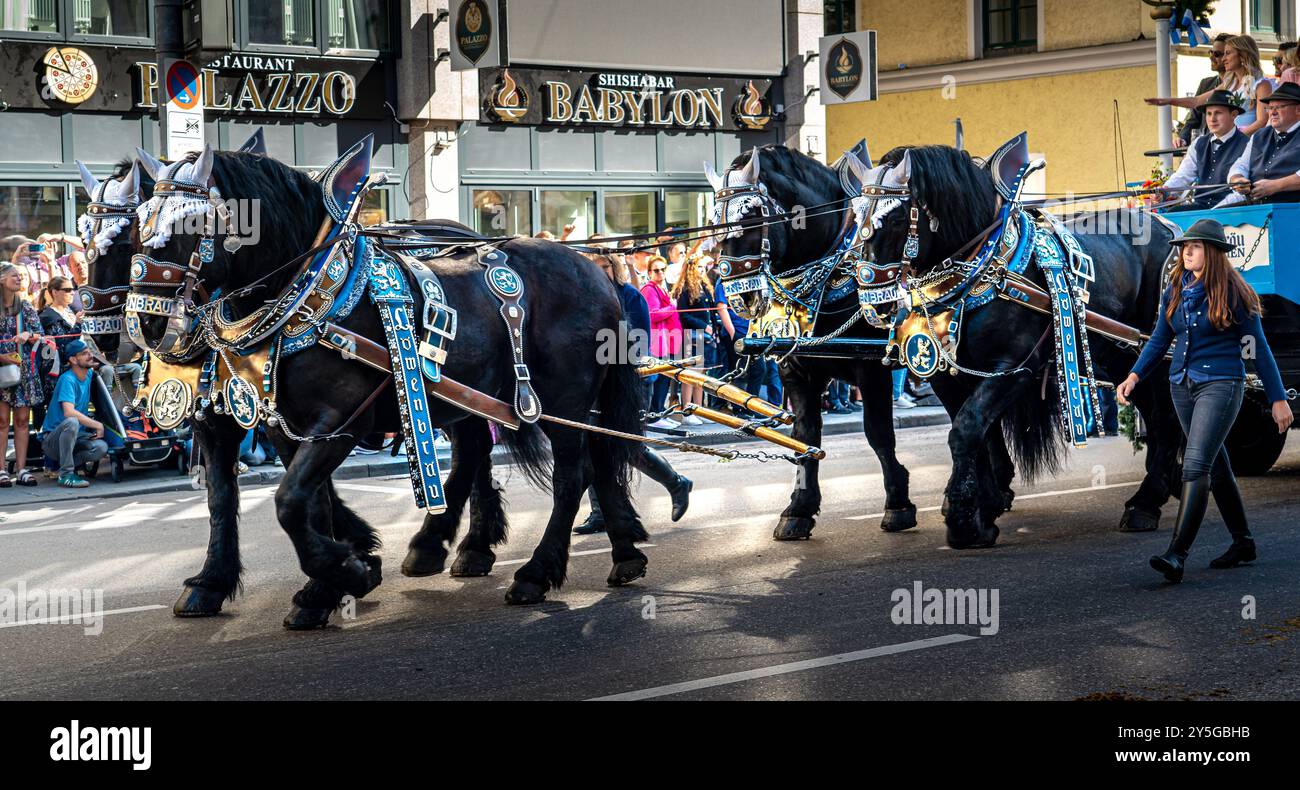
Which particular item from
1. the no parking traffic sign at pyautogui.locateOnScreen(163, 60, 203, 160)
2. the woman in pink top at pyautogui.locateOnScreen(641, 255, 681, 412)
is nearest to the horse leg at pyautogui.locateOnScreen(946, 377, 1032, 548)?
the no parking traffic sign at pyautogui.locateOnScreen(163, 60, 203, 160)

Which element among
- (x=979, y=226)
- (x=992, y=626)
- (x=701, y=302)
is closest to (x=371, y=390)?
(x=992, y=626)

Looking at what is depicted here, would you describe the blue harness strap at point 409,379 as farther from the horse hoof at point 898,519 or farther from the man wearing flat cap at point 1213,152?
the man wearing flat cap at point 1213,152

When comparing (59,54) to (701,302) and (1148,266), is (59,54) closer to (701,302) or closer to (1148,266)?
(701,302)

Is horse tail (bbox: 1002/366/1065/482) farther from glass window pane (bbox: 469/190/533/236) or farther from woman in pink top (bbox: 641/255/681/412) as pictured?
glass window pane (bbox: 469/190/533/236)

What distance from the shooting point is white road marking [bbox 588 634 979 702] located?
230 inches

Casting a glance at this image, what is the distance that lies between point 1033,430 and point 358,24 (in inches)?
494

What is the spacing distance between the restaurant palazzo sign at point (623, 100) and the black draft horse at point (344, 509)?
12.2 m

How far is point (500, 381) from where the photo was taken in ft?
25.3

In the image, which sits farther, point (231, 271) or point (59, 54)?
point (59, 54)

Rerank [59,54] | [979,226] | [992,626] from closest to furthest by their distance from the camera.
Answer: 1. [992,626]
2. [979,226]
3. [59,54]

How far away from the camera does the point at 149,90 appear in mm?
17891

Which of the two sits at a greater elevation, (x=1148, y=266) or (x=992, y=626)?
(x=1148, y=266)

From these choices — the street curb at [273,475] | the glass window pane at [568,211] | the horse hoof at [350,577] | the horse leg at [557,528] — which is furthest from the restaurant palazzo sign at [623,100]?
the horse hoof at [350,577]

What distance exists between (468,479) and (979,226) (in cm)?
322
